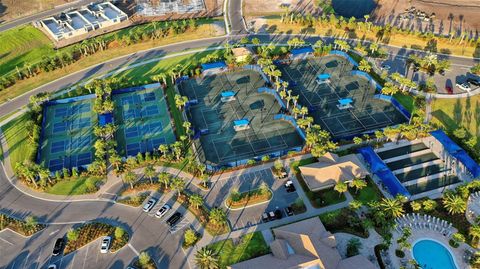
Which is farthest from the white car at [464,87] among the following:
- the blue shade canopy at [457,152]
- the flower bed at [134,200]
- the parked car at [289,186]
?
the flower bed at [134,200]

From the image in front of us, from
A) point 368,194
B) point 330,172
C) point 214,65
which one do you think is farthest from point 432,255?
point 214,65

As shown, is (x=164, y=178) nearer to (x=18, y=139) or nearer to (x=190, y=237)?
(x=190, y=237)

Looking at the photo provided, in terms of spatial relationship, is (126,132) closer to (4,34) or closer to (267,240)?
(267,240)

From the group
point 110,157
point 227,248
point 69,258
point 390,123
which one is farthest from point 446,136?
point 69,258

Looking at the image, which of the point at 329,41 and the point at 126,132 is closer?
the point at 126,132

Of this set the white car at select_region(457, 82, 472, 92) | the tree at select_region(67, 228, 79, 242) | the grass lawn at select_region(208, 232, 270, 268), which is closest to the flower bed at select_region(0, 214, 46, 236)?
the tree at select_region(67, 228, 79, 242)
